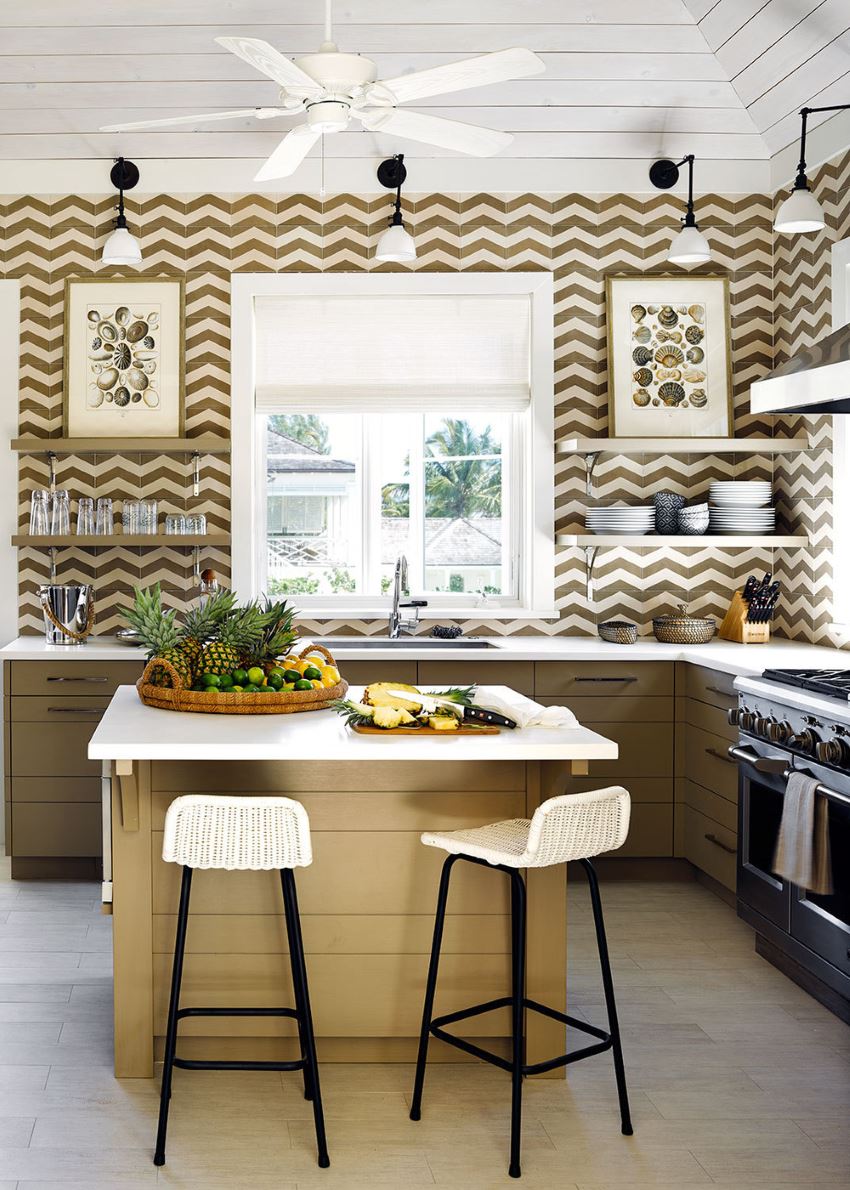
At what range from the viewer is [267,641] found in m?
3.29

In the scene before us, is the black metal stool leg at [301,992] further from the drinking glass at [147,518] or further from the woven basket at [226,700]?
the drinking glass at [147,518]

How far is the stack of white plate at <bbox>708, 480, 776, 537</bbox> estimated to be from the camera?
16.6ft

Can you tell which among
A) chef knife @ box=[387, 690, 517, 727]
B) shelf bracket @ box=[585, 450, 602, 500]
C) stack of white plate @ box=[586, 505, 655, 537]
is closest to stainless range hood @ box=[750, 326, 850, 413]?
chef knife @ box=[387, 690, 517, 727]

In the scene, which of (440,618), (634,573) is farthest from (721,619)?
(440,618)

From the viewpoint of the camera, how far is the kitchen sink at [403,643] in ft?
16.5

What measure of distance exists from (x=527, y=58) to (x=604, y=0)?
67.1 inches

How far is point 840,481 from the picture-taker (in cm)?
471

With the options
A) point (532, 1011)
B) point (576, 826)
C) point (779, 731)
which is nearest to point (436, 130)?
point (576, 826)

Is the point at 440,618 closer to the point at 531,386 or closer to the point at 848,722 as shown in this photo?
the point at 531,386

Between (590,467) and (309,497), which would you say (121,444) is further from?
(590,467)

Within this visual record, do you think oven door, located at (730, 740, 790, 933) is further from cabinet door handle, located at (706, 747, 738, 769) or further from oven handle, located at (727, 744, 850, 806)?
cabinet door handle, located at (706, 747, 738, 769)

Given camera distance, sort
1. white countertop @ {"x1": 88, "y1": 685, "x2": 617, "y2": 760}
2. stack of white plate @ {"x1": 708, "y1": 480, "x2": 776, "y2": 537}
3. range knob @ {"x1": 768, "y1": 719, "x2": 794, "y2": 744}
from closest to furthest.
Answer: white countertop @ {"x1": 88, "y1": 685, "x2": 617, "y2": 760} < range knob @ {"x1": 768, "y1": 719, "x2": 794, "y2": 744} < stack of white plate @ {"x1": 708, "y1": 480, "x2": 776, "y2": 537}

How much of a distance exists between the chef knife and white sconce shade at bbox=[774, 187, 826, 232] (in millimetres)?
2223

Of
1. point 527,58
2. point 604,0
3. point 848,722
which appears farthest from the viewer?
point 604,0
